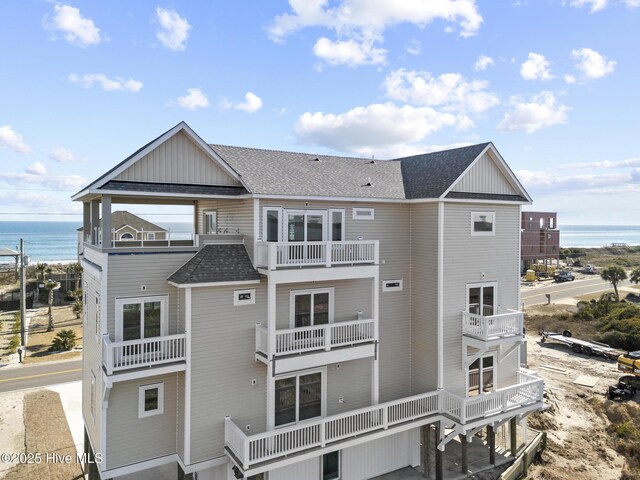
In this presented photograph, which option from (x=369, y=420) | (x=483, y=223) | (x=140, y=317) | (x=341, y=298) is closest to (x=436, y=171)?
(x=483, y=223)

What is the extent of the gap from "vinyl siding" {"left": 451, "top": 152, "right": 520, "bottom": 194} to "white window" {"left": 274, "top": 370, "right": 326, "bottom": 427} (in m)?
9.39

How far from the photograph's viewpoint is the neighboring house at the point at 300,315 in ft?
43.3

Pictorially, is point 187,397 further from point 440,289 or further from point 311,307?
point 440,289

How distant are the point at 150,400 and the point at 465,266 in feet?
42.2

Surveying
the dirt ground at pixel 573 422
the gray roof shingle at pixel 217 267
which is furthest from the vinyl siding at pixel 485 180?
the dirt ground at pixel 573 422

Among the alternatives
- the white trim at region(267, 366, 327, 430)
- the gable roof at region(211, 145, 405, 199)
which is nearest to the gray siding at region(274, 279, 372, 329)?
the white trim at region(267, 366, 327, 430)

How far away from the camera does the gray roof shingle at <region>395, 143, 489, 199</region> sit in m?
17.3

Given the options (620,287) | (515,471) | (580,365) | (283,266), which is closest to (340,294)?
(283,266)

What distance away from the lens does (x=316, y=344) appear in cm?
1461

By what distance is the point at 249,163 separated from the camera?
16.8 m

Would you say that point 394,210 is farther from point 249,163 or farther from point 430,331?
point 249,163

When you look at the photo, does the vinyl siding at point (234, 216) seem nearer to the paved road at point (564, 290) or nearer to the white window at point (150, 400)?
the white window at point (150, 400)

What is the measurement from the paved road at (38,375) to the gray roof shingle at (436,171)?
975 inches

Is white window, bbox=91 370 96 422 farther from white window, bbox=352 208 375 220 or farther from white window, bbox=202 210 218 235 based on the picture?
white window, bbox=352 208 375 220
